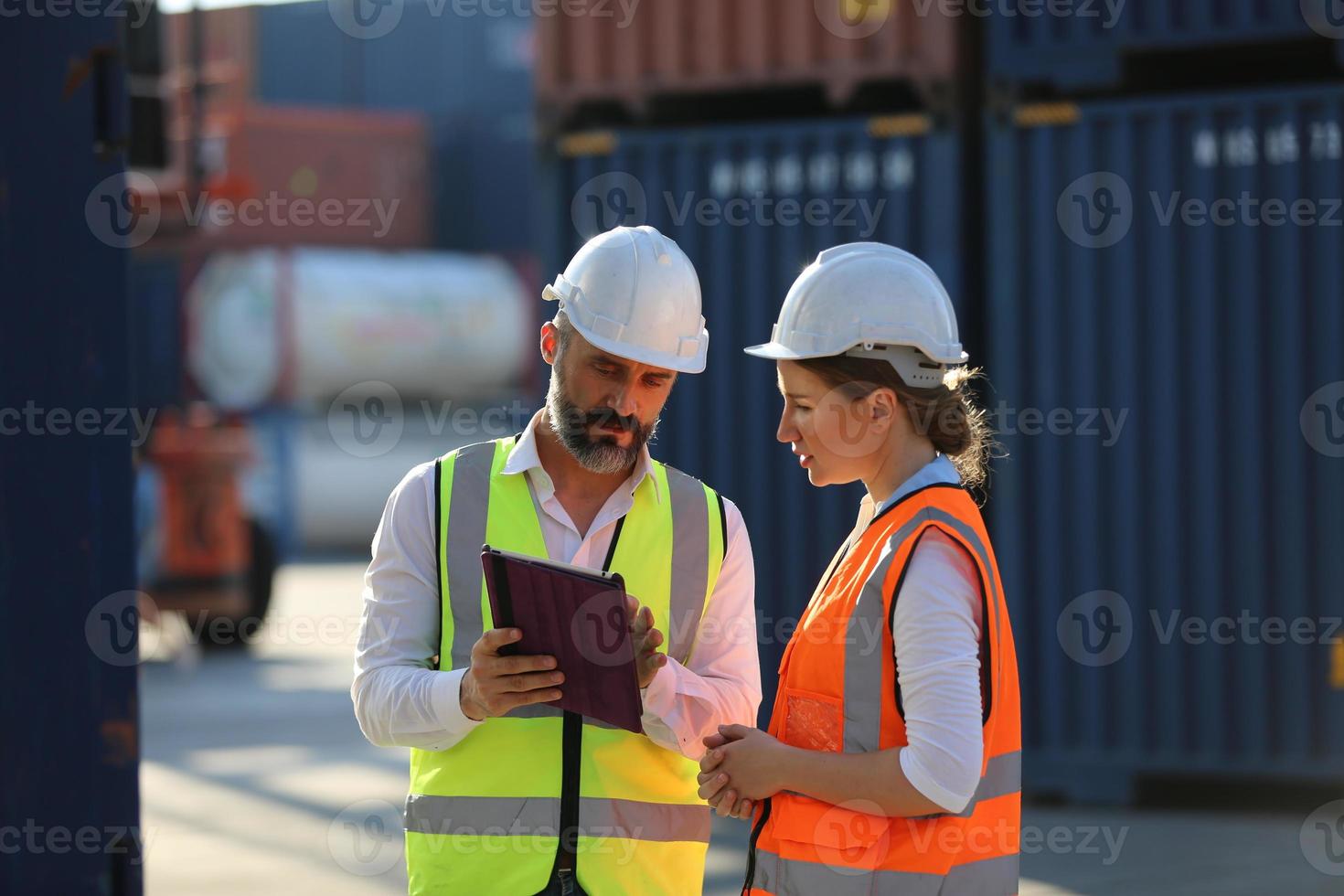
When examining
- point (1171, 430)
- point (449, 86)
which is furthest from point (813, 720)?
point (449, 86)

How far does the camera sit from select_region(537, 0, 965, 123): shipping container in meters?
8.32

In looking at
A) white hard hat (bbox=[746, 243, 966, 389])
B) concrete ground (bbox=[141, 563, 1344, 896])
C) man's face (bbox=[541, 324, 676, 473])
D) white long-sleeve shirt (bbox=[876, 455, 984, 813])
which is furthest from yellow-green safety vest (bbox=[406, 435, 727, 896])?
concrete ground (bbox=[141, 563, 1344, 896])

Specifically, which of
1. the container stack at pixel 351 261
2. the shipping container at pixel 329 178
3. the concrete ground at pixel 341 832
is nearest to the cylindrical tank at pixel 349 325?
the container stack at pixel 351 261

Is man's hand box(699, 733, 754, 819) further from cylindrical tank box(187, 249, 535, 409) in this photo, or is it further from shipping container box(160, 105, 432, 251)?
cylindrical tank box(187, 249, 535, 409)

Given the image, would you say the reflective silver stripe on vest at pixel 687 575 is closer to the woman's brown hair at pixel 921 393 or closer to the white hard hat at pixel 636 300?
the white hard hat at pixel 636 300

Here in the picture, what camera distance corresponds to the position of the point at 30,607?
364 centimetres

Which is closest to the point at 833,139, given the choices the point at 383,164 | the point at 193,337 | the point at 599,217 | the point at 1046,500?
the point at 599,217

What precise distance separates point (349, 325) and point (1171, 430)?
2050cm

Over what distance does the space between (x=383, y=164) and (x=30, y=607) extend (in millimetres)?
27330

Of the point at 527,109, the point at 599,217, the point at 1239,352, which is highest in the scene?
the point at 527,109

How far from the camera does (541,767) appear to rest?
2.87 m

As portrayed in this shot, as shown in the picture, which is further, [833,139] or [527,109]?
[527,109]

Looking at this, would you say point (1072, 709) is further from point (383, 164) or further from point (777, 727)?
point (383, 164)

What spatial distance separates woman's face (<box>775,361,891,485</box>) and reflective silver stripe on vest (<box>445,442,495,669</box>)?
565 mm
